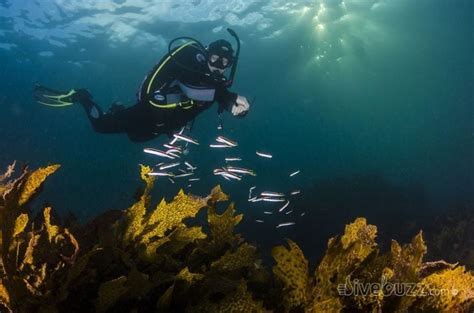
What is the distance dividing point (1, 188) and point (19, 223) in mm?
752

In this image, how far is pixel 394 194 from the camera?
1031 inches

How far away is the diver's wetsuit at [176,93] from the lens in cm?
718

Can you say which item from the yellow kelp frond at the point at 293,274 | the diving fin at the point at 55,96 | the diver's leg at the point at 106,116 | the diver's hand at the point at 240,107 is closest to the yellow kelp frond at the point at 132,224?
the yellow kelp frond at the point at 293,274

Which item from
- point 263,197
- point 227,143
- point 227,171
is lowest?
point 263,197

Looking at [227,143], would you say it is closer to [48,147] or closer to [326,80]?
[326,80]

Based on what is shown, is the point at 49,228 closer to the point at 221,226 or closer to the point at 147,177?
the point at 147,177

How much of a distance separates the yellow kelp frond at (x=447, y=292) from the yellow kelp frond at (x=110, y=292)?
5.45 feet

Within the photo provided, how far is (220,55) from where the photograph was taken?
7.46 meters

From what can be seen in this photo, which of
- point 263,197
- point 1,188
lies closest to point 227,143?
point 263,197

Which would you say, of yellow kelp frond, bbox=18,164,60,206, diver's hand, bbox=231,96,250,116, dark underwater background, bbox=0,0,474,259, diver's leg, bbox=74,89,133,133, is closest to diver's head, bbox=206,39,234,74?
diver's hand, bbox=231,96,250,116

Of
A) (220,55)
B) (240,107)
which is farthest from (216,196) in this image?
(220,55)

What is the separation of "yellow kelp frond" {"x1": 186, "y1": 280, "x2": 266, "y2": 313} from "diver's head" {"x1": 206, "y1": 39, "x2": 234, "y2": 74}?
6.27m

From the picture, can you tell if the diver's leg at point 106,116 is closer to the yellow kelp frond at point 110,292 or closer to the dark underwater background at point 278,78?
the dark underwater background at point 278,78

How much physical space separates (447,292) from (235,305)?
1315 mm
